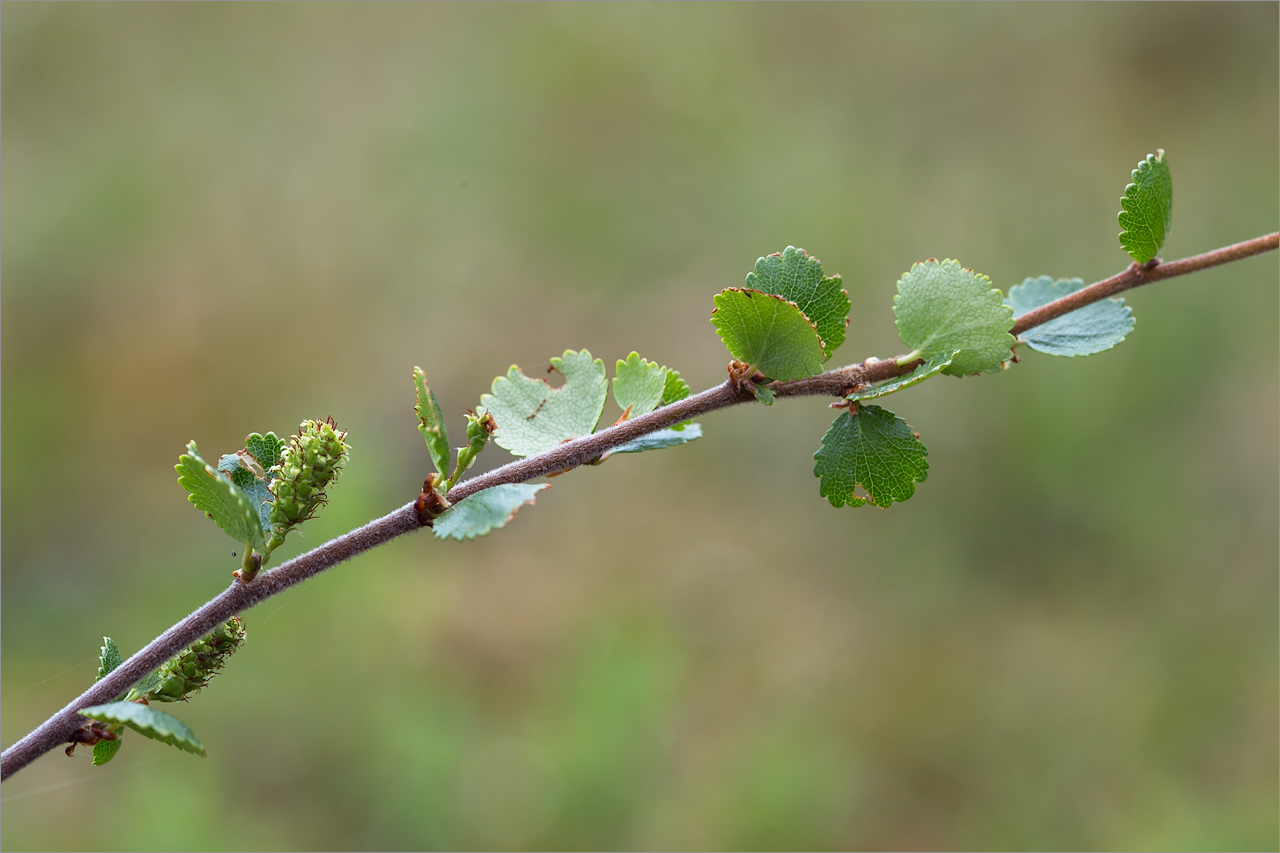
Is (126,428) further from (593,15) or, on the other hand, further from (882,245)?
(882,245)

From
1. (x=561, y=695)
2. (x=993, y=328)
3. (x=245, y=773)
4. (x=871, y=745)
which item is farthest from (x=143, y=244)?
(x=993, y=328)

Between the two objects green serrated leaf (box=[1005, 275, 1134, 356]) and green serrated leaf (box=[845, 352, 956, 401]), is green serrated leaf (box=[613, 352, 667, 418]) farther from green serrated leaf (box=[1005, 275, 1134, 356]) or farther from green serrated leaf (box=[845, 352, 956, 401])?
green serrated leaf (box=[1005, 275, 1134, 356])

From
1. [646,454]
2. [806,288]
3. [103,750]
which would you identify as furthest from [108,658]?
[646,454]

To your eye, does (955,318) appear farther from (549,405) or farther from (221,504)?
(221,504)

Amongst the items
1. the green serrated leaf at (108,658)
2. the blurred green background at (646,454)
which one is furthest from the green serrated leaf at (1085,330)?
the blurred green background at (646,454)

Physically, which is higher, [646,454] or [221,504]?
[221,504]

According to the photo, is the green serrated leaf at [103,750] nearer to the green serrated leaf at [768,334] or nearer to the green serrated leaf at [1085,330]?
the green serrated leaf at [768,334]

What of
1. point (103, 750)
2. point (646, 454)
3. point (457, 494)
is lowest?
point (646, 454)
